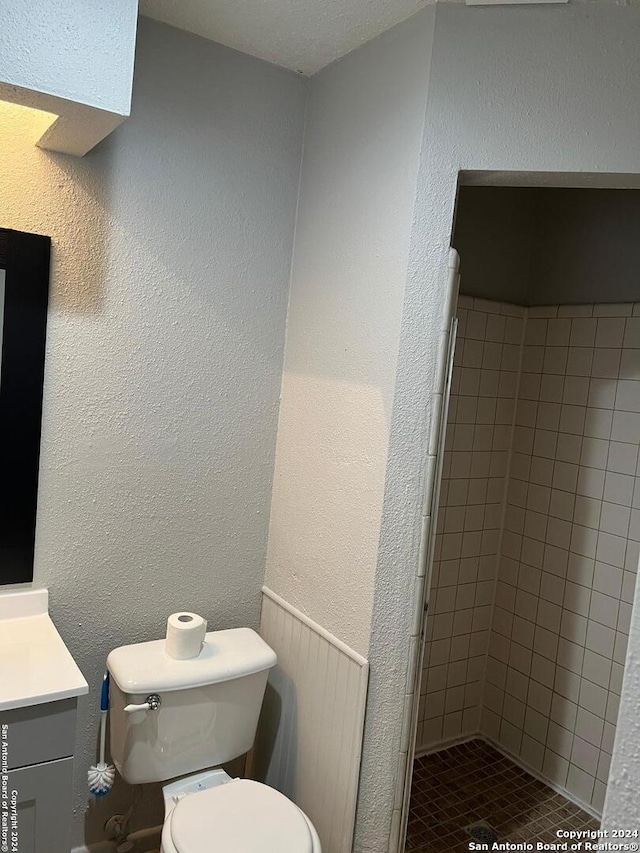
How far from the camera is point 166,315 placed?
1898 mm

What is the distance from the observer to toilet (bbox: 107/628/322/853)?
159 cm

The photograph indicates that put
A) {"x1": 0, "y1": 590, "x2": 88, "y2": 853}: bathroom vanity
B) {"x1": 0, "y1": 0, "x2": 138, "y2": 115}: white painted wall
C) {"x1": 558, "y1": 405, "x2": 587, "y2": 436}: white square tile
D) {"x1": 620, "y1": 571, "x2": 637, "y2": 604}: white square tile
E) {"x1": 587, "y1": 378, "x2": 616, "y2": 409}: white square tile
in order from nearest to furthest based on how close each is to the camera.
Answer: {"x1": 0, "y1": 0, "x2": 138, "y2": 115}: white painted wall < {"x1": 0, "y1": 590, "x2": 88, "y2": 853}: bathroom vanity < {"x1": 620, "y1": 571, "x2": 637, "y2": 604}: white square tile < {"x1": 587, "y1": 378, "x2": 616, "y2": 409}: white square tile < {"x1": 558, "y1": 405, "x2": 587, "y2": 436}: white square tile

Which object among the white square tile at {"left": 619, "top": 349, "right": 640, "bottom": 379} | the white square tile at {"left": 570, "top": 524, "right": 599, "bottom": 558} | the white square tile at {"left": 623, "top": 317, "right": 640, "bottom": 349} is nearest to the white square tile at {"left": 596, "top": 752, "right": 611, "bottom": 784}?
the white square tile at {"left": 570, "top": 524, "right": 599, "bottom": 558}

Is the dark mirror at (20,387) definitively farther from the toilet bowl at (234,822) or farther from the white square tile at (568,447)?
the white square tile at (568,447)

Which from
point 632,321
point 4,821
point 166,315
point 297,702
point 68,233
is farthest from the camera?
point 632,321

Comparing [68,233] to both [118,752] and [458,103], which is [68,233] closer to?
[458,103]

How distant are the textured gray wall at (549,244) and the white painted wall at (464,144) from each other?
34.3 inches

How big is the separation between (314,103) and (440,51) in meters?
0.53

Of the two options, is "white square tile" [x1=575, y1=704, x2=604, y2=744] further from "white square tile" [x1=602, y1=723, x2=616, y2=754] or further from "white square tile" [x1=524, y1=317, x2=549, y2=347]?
"white square tile" [x1=524, y1=317, x2=549, y2=347]

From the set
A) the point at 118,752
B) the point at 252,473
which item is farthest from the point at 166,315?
the point at 118,752

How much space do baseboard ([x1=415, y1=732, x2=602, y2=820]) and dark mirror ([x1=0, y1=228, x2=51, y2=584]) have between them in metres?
1.82

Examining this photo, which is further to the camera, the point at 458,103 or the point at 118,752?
the point at 118,752

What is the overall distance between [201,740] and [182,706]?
0.14 metres

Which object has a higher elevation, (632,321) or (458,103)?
(458,103)
